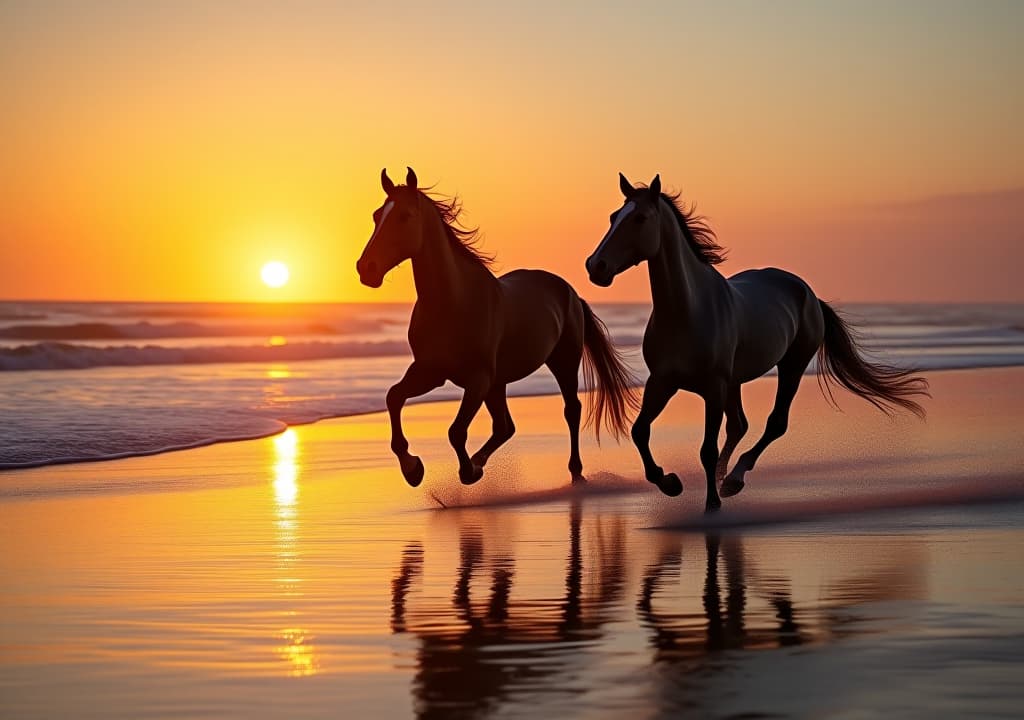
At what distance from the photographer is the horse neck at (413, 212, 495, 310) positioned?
8.74 metres

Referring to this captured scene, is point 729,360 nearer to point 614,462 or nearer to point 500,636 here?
point 614,462

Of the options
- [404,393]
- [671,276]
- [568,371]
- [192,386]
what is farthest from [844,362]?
[192,386]

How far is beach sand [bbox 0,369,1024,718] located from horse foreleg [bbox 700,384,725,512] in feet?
0.41

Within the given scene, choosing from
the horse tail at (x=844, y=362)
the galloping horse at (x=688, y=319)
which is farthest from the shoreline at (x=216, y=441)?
the galloping horse at (x=688, y=319)

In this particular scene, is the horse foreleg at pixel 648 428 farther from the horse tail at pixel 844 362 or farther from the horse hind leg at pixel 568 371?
the horse tail at pixel 844 362

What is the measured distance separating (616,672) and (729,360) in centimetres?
411

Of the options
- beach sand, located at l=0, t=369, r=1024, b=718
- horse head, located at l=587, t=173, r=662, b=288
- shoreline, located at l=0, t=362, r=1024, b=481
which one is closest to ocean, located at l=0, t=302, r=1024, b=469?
shoreline, located at l=0, t=362, r=1024, b=481

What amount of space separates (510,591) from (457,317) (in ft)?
11.0

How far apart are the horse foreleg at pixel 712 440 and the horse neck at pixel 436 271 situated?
172 centimetres

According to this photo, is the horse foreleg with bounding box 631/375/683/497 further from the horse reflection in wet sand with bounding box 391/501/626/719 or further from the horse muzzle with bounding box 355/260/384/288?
the horse muzzle with bounding box 355/260/384/288

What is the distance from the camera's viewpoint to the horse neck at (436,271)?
8.74 metres

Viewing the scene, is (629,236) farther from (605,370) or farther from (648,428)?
(605,370)

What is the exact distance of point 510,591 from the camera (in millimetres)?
5684

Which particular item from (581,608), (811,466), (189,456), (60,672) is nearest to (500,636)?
(581,608)
